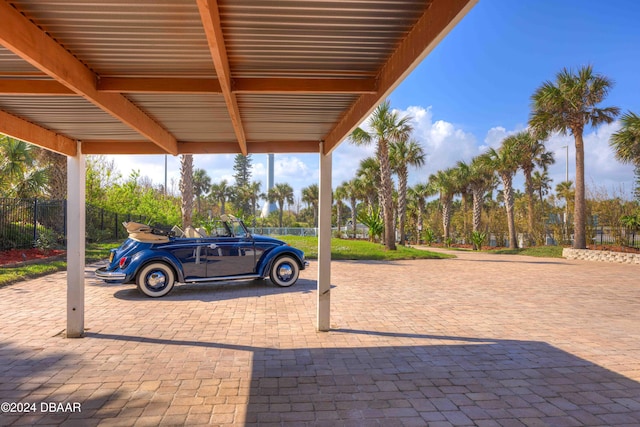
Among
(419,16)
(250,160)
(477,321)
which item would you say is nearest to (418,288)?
(477,321)

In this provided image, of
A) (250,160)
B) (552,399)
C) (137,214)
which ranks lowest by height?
(552,399)

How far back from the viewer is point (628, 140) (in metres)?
18.5

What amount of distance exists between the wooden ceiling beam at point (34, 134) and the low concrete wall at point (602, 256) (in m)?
20.1

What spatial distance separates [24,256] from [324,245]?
445 inches

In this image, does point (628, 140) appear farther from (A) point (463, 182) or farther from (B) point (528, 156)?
(A) point (463, 182)

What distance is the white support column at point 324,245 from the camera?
220 inches

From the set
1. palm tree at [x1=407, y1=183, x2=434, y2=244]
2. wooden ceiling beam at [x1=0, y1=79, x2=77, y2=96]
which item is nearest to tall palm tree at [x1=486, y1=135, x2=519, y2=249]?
palm tree at [x1=407, y1=183, x2=434, y2=244]

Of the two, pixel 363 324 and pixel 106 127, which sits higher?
pixel 106 127

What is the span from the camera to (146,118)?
4789 millimetres

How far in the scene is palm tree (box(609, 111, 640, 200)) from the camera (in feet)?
60.1

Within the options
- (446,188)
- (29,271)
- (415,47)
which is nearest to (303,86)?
(415,47)

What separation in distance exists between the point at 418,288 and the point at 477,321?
3.21 meters

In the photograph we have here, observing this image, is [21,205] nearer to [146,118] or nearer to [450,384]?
[146,118]
